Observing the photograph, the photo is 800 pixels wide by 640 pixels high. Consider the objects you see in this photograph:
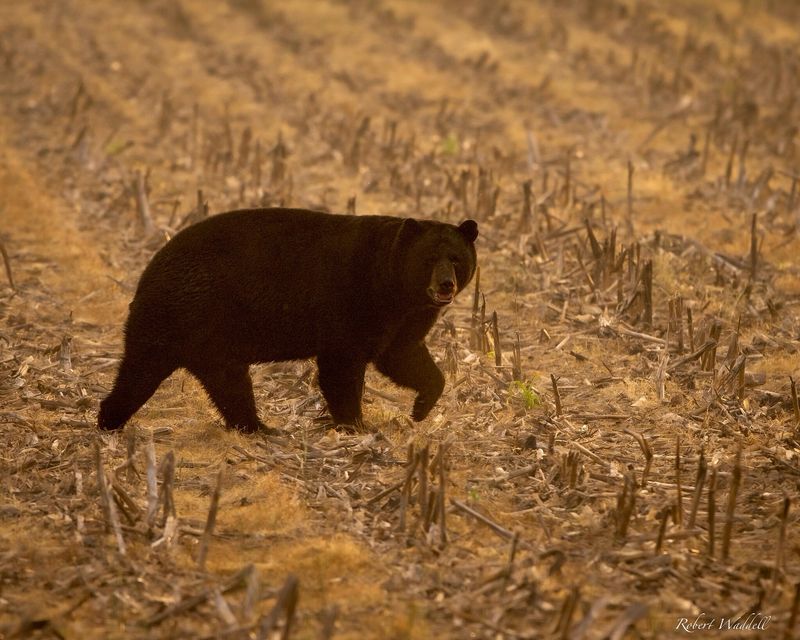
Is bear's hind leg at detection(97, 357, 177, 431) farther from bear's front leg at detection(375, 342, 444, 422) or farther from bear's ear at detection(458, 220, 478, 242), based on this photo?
bear's ear at detection(458, 220, 478, 242)

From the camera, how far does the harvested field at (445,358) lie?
536 centimetres

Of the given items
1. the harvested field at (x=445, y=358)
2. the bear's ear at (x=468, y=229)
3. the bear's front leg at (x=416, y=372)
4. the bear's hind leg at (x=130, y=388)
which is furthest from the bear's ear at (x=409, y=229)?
the bear's hind leg at (x=130, y=388)

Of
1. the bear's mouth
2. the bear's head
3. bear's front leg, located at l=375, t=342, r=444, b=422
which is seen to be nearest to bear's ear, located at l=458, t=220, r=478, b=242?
the bear's head

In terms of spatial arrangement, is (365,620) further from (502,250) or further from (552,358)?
(502,250)

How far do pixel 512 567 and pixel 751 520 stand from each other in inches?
59.5

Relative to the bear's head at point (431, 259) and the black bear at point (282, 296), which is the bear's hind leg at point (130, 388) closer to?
the black bear at point (282, 296)

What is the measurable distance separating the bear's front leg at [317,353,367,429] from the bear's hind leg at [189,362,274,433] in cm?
52

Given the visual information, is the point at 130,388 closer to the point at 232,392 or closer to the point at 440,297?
the point at 232,392

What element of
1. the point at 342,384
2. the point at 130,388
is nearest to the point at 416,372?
the point at 342,384

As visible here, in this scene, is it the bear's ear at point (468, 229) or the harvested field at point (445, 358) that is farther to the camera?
the bear's ear at point (468, 229)

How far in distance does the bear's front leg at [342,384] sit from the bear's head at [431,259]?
59cm

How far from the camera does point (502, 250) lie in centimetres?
1103

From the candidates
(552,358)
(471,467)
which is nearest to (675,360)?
(552,358)

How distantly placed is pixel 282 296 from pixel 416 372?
3.56ft
